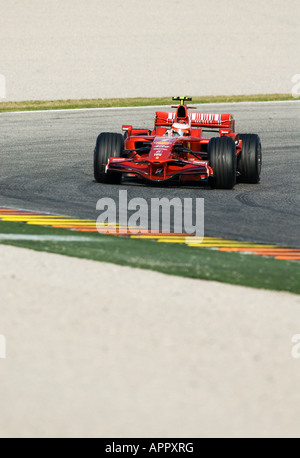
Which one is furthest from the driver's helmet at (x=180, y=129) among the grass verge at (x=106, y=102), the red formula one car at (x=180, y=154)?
the grass verge at (x=106, y=102)

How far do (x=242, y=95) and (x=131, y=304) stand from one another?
1091 inches

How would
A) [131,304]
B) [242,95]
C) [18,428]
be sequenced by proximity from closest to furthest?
[18,428]
[131,304]
[242,95]

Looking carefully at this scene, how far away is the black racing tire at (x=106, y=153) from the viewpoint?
15227 mm

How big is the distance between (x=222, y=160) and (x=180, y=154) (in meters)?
0.95

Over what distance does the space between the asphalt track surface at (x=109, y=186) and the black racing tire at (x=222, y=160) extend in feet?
0.69

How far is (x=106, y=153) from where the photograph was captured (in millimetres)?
15242

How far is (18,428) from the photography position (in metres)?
5.04

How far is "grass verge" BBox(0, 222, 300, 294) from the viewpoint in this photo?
8.73m

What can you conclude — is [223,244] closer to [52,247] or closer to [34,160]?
[52,247]

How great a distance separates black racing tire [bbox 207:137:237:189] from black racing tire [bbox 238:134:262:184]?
964 millimetres

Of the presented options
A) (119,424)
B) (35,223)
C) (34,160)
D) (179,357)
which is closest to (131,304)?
(179,357)

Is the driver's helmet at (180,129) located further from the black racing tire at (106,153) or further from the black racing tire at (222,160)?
the black racing tire at (222,160)

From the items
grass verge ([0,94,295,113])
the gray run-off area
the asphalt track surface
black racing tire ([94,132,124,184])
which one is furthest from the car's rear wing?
the gray run-off area

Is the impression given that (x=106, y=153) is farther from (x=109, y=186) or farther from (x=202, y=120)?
(x=202, y=120)
